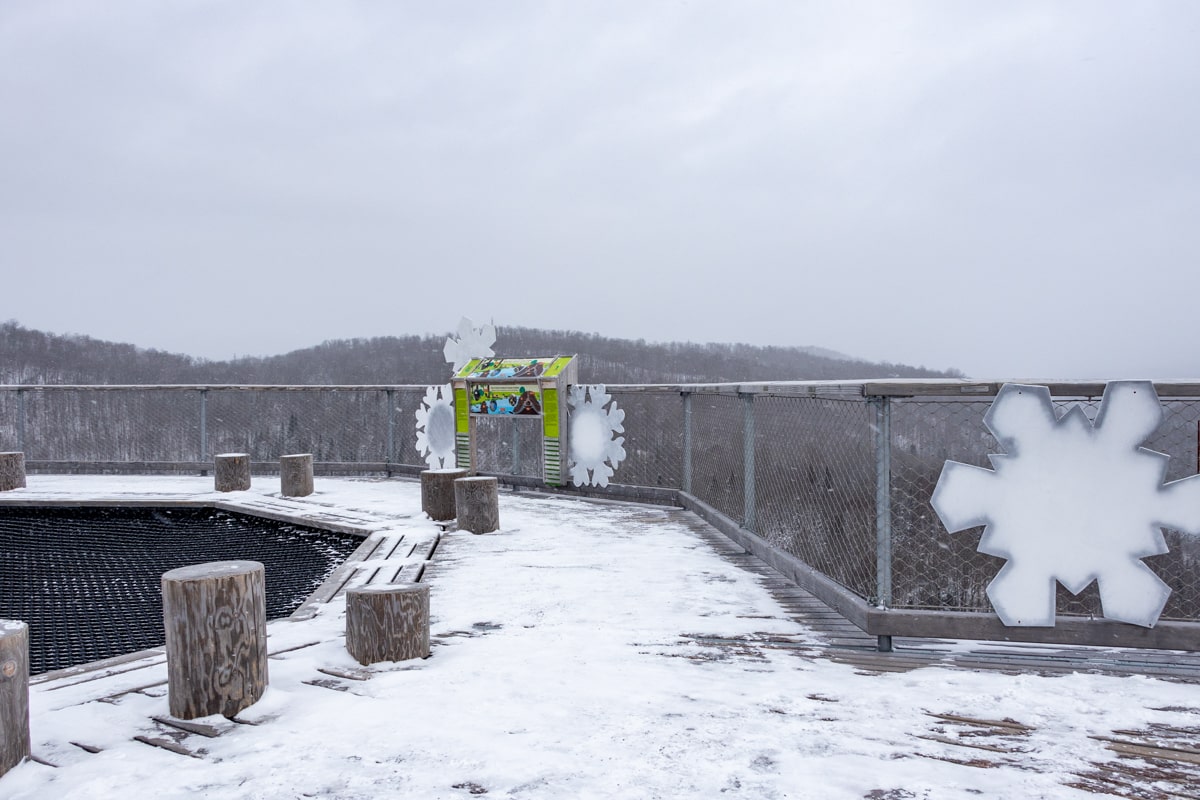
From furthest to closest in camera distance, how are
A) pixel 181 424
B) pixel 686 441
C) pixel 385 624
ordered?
pixel 181 424 → pixel 686 441 → pixel 385 624

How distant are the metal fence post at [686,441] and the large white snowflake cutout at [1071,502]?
189 inches

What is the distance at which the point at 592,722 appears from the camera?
339 cm

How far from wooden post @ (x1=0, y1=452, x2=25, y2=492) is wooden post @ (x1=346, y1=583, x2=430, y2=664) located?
1035cm

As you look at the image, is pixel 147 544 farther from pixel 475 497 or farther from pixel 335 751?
pixel 335 751

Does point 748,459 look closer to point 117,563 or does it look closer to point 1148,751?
point 1148,751

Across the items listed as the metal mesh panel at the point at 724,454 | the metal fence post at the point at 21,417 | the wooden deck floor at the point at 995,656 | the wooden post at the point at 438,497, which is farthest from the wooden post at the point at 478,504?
the metal fence post at the point at 21,417

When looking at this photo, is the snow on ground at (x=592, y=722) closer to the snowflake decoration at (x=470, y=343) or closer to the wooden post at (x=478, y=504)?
the wooden post at (x=478, y=504)

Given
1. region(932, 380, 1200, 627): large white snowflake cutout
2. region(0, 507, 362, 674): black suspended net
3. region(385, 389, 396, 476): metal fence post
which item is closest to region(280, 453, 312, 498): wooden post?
region(0, 507, 362, 674): black suspended net

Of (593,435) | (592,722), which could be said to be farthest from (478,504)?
(592,722)

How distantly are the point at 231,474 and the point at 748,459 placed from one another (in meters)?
7.87

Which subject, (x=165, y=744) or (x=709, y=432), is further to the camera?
(x=709, y=432)

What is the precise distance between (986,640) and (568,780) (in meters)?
2.57

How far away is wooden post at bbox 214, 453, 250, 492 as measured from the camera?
1155 centimetres

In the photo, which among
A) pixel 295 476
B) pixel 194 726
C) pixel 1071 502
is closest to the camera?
pixel 194 726
